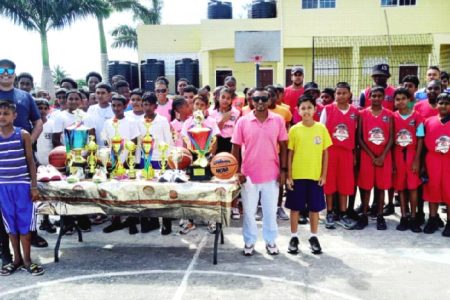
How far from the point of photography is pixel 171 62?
2150cm

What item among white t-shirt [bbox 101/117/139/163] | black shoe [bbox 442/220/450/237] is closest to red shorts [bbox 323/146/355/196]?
black shoe [bbox 442/220/450/237]

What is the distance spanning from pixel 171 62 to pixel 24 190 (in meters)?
17.7

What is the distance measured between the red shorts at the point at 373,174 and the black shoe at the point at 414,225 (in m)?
0.51

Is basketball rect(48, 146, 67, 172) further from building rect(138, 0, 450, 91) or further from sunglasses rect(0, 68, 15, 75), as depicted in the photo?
building rect(138, 0, 450, 91)

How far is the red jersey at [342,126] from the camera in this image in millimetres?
5621

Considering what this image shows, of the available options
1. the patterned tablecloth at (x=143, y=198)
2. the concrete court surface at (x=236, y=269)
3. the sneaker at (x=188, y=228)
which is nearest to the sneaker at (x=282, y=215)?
the concrete court surface at (x=236, y=269)

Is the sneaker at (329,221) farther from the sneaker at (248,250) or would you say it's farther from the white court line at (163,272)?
the white court line at (163,272)

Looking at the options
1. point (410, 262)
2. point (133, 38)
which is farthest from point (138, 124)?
point (133, 38)

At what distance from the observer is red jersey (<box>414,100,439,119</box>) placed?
5.87 m

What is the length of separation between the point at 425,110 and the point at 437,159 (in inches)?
32.8

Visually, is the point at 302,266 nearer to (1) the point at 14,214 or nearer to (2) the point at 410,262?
(2) the point at 410,262

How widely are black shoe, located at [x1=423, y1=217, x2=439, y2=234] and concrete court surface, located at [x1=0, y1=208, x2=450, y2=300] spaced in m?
0.10

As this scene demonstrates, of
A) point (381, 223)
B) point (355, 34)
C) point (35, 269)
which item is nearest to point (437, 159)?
point (381, 223)

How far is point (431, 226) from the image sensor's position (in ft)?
18.0
